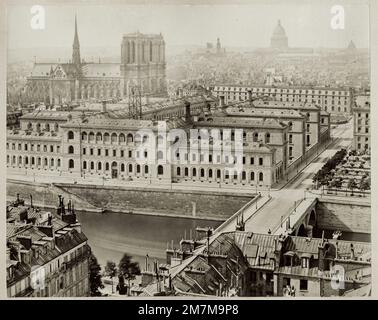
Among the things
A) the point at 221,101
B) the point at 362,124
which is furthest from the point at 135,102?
the point at 362,124

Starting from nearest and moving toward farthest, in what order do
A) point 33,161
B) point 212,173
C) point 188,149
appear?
point 188,149, point 212,173, point 33,161

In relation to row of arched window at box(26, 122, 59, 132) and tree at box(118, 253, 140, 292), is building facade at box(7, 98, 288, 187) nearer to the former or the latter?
row of arched window at box(26, 122, 59, 132)

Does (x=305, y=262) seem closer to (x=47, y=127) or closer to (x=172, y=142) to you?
(x=172, y=142)

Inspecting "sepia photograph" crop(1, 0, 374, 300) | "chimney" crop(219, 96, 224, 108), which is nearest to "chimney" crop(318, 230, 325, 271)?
"sepia photograph" crop(1, 0, 374, 300)

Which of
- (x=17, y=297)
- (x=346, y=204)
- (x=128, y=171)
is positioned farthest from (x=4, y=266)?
(x=346, y=204)

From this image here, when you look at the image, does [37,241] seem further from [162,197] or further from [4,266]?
[162,197]

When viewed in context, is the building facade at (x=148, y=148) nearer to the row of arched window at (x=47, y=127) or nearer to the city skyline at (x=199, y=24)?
the row of arched window at (x=47, y=127)

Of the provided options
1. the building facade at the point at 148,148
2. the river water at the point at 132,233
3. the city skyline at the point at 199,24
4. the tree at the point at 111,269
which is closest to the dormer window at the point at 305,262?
the building facade at the point at 148,148
